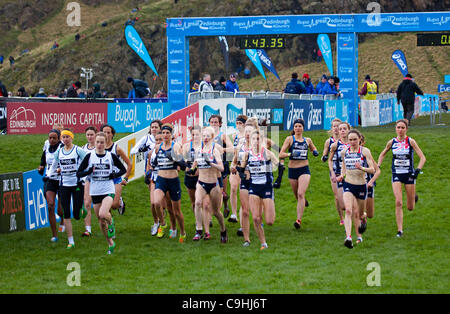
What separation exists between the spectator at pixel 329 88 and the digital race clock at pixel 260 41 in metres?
2.83

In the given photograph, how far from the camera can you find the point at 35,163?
2056 cm

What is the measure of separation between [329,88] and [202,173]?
18.7m

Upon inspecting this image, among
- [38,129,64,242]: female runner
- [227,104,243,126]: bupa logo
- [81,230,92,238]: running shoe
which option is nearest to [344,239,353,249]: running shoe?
[81,230,92,238]: running shoe

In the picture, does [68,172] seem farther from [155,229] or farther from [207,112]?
[207,112]

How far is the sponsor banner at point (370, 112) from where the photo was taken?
3266cm

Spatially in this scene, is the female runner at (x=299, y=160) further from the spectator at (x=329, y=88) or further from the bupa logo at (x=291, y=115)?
the spectator at (x=329, y=88)

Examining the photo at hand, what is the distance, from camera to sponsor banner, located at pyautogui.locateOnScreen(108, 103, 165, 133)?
2778 cm

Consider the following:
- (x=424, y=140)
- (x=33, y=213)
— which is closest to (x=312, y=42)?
(x=424, y=140)

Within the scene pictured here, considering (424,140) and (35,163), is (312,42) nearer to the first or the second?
(424,140)

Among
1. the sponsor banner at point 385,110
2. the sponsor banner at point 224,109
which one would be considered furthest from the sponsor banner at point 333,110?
the sponsor banner at point 224,109

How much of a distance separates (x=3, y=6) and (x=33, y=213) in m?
90.3

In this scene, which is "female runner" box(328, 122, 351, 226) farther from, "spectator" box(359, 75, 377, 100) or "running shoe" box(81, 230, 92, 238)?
"spectator" box(359, 75, 377, 100)

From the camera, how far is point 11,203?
14531 mm

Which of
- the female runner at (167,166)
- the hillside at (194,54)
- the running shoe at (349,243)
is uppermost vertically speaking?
the hillside at (194,54)
